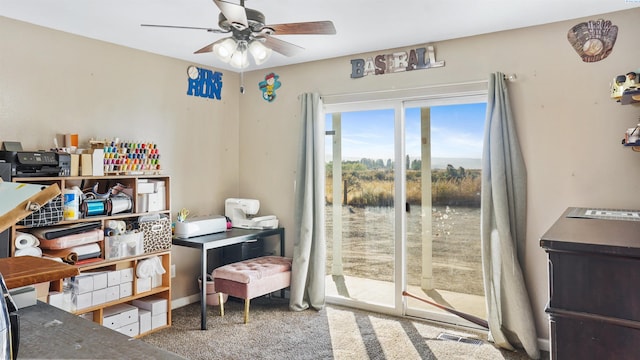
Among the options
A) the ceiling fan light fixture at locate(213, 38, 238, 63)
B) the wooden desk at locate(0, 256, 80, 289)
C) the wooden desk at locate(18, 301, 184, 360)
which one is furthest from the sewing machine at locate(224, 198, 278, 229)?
the wooden desk at locate(18, 301, 184, 360)

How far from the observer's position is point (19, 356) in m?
0.93

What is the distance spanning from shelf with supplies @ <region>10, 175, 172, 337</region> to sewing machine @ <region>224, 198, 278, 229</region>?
814 mm

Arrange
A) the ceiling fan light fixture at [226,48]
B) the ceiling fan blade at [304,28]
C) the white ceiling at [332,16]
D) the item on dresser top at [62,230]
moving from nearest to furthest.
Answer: the ceiling fan blade at [304,28], the ceiling fan light fixture at [226,48], the white ceiling at [332,16], the item on dresser top at [62,230]

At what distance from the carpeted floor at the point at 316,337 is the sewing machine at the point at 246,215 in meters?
0.81

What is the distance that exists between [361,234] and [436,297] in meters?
0.89

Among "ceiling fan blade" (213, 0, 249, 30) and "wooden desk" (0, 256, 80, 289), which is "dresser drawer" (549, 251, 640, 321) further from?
"ceiling fan blade" (213, 0, 249, 30)

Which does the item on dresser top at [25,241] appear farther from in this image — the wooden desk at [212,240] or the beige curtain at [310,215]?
the beige curtain at [310,215]

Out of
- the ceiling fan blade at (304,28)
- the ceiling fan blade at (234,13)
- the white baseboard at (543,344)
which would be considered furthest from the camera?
the white baseboard at (543,344)

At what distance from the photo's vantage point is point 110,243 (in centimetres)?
320

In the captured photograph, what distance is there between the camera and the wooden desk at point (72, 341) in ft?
3.09

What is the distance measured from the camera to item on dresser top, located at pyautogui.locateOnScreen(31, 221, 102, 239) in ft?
9.38

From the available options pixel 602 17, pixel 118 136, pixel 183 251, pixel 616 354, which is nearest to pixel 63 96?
pixel 118 136

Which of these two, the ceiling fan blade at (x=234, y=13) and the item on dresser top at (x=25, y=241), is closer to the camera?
the ceiling fan blade at (x=234, y=13)

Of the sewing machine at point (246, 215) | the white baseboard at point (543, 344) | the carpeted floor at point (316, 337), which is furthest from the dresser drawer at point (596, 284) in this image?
the sewing machine at point (246, 215)
